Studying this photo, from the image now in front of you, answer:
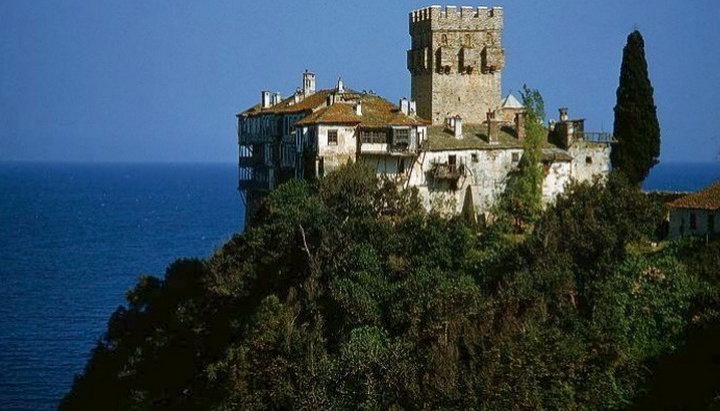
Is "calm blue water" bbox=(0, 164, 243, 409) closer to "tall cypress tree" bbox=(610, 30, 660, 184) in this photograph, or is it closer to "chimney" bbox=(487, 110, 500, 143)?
"chimney" bbox=(487, 110, 500, 143)

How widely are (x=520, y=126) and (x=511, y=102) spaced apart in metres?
5.40

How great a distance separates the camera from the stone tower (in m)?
65.0

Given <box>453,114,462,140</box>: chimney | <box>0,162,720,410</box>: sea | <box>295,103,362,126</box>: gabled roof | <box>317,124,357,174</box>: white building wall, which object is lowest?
<box>0,162,720,410</box>: sea

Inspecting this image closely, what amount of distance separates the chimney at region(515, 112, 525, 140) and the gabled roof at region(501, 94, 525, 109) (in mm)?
4422

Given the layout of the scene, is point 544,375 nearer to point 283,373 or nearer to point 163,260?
point 283,373

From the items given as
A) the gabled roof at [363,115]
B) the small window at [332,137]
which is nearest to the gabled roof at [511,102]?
the gabled roof at [363,115]

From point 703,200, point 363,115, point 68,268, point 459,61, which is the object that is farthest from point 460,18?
point 68,268

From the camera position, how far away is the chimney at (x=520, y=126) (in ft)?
205

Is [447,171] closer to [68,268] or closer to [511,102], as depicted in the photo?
[511,102]

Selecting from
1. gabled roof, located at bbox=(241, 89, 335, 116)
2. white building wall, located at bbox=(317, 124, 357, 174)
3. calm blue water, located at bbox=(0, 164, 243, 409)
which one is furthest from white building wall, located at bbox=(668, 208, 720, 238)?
calm blue water, located at bbox=(0, 164, 243, 409)

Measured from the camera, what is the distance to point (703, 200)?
181 ft

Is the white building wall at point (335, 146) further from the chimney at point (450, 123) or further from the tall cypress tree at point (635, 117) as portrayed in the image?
the tall cypress tree at point (635, 117)

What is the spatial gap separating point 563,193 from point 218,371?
2123 centimetres

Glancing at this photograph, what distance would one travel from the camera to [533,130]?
6184cm
